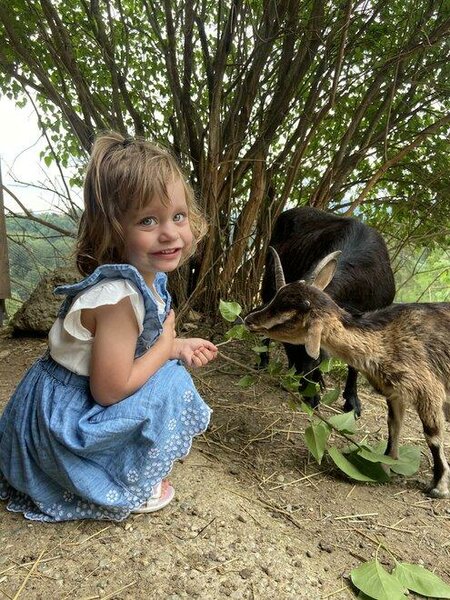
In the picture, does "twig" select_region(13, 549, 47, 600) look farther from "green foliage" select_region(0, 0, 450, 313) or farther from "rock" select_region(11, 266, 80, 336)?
"rock" select_region(11, 266, 80, 336)

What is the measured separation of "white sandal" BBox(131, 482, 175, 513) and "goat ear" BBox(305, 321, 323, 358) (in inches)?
35.8

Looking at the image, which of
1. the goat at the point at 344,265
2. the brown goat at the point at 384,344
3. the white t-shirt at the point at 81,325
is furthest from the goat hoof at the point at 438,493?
the white t-shirt at the point at 81,325

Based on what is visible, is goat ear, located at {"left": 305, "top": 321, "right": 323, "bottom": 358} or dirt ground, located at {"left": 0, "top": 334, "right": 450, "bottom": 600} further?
goat ear, located at {"left": 305, "top": 321, "right": 323, "bottom": 358}

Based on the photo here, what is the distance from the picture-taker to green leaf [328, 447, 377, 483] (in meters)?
2.90

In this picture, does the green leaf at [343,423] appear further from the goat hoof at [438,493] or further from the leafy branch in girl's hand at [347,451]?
the goat hoof at [438,493]

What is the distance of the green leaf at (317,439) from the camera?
2.88m

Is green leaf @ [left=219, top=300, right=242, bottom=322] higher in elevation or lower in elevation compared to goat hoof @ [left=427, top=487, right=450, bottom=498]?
higher

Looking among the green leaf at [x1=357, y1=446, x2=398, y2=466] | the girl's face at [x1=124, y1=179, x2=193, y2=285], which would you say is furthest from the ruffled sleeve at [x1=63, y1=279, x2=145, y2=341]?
the green leaf at [x1=357, y1=446, x2=398, y2=466]

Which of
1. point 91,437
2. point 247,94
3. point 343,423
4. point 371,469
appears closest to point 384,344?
point 343,423

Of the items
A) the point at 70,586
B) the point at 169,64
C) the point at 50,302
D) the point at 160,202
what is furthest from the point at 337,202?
the point at 70,586

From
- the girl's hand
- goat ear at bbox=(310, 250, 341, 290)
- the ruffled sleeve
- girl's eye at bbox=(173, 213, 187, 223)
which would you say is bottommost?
the girl's hand

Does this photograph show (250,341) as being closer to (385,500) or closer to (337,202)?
(337,202)

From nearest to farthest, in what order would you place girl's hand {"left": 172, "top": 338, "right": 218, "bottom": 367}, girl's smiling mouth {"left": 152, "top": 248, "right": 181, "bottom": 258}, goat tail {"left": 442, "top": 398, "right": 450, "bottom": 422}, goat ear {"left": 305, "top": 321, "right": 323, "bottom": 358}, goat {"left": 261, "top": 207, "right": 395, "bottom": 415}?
girl's smiling mouth {"left": 152, "top": 248, "right": 181, "bottom": 258} < girl's hand {"left": 172, "top": 338, "right": 218, "bottom": 367} < goat ear {"left": 305, "top": 321, "right": 323, "bottom": 358} < goat tail {"left": 442, "top": 398, "right": 450, "bottom": 422} < goat {"left": 261, "top": 207, "right": 395, "bottom": 415}

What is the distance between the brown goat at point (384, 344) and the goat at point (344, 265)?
54 centimetres
